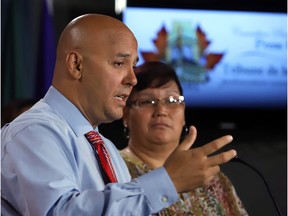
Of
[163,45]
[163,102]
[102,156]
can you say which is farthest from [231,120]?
[102,156]

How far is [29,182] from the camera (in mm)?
1271

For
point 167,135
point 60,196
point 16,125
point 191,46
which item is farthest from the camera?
point 191,46

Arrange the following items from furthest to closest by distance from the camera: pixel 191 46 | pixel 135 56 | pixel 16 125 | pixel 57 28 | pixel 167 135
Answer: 1. pixel 57 28
2. pixel 191 46
3. pixel 167 135
4. pixel 135 56
5. pixel 16 125

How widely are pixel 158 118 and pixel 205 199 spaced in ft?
1.17

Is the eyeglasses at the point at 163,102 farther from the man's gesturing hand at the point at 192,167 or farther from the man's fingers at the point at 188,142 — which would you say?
the man's gesturing hand at the point at 192,167

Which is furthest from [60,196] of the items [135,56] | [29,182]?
[135,56]

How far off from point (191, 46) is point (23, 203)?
3.04m

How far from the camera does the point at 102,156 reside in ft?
4.92

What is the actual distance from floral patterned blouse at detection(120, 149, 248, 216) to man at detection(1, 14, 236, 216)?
0.59 metres

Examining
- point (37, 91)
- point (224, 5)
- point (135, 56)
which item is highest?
point (135, 56)

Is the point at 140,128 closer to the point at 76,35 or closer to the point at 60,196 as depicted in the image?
the point at 76,35

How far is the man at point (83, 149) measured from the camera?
1258mm

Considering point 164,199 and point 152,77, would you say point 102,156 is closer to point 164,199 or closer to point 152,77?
point 164,199

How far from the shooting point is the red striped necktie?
4.81 ft
